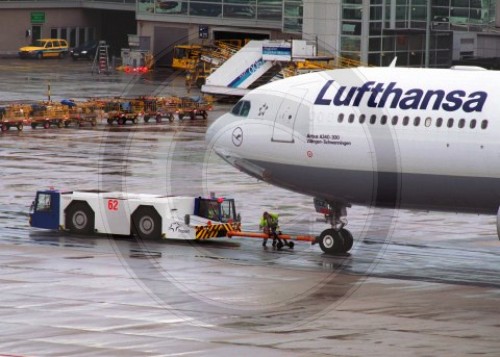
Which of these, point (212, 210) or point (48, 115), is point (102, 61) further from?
point (212, 210)

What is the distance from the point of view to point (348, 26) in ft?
373

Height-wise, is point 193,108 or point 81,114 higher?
point 193,108

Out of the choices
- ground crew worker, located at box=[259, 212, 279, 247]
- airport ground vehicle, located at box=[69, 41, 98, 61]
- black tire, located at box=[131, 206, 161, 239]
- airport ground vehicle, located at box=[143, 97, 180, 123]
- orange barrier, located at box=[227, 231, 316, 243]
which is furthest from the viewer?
airport ground vehicle, located at box=[69, 41, 98, 61]

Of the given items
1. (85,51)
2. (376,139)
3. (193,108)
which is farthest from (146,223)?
(85,51)

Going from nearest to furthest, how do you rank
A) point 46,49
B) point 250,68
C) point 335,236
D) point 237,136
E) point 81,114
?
point 335,236 → point 237,136 → point 81,114 → point 250,68 → point 46,49

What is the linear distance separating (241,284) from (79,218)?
488 inches

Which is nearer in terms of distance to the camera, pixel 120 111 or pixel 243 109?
pixel 243 109

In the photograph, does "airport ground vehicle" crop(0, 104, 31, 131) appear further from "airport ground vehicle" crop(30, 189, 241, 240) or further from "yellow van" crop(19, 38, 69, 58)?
"yellow van" crop(19, 38, 69, 58)

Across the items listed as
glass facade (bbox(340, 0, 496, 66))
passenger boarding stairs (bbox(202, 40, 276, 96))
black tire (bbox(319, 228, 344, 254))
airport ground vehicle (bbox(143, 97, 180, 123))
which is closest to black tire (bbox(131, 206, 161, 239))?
black tire (bbox(319, 228, 344, 254))

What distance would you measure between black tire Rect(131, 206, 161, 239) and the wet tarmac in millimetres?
555

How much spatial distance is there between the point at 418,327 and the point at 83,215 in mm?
20201

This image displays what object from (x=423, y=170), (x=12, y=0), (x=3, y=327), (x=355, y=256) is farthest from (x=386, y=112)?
(x=12, y=0)

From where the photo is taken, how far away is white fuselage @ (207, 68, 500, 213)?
4603cm

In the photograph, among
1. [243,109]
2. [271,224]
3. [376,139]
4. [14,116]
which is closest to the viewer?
[376,139]
